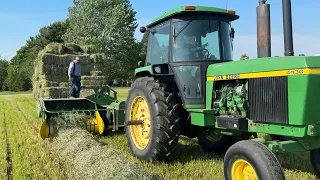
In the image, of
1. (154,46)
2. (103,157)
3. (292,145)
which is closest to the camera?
(292,145)

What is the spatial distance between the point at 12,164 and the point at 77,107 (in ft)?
9.40

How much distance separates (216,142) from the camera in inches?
223

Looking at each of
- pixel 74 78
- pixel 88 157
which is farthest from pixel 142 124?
pixel 74 78

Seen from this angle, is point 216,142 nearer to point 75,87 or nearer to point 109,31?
point 75,87

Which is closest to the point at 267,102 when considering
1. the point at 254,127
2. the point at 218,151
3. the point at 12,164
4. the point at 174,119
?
the point at 254,127

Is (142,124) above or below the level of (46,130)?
above

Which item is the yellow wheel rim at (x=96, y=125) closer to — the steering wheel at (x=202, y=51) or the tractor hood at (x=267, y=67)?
the steering wheel at (x=202, y=51)

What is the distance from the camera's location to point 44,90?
13492 mm

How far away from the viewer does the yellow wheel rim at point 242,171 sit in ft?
11.7

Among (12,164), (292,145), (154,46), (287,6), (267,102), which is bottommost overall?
(12,164)

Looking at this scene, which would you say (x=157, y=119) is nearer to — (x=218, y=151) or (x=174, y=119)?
(x=174, y=119)

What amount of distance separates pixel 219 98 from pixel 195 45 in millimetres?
853

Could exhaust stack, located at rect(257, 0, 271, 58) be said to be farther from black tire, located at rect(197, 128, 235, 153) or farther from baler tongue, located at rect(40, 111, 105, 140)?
baler tongue, located at rect(40, 111, 105, 140)

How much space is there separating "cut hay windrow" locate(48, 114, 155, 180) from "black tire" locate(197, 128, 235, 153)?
4.83 feet
